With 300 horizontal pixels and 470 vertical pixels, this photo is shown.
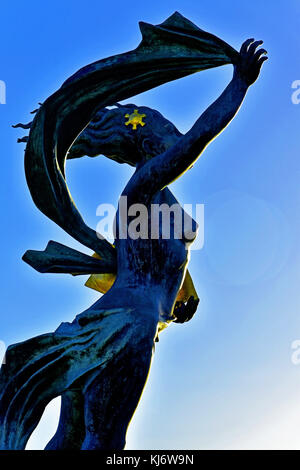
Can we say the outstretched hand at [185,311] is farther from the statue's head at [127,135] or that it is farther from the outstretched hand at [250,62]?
the outstretched hand at [250,62]

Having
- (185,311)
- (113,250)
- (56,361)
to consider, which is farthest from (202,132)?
(56,361)

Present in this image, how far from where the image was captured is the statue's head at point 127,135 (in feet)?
21.3

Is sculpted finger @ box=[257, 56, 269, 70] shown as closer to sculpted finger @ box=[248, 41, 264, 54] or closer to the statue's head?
sculpted finger @ box=[248, 41, 264, 54]

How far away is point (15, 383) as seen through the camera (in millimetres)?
5535

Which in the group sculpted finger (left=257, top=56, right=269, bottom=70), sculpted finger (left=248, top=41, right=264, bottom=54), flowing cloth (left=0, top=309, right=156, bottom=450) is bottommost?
flowing cloth (left=0, top=309, right=156, bottom=450)

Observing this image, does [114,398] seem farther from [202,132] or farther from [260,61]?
[260,61]

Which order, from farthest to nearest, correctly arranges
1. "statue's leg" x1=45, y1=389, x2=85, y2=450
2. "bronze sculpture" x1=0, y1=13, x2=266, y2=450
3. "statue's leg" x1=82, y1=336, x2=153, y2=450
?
"statue's leg" x1=45, y1=389, x2=85, y2=450, "bronze sculpture" x1=0, y1=13, x2=266, y2=450, "statue's leg" x1=82, y1=336, x2=153, y2=450

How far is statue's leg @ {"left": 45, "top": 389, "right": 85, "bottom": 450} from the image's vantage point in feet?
18.6

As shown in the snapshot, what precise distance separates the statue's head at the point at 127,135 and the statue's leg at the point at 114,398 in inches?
63.9

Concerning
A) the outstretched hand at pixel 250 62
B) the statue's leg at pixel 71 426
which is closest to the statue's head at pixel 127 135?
the outstretched hand at pixel 250 62

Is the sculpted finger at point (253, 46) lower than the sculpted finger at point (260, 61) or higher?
higher

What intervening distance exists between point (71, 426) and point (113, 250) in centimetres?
127

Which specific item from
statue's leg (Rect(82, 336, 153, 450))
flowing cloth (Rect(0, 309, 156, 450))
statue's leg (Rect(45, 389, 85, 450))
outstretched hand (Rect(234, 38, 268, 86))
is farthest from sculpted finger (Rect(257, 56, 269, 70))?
statue's leg (Rect(45, 389, 85, 450))

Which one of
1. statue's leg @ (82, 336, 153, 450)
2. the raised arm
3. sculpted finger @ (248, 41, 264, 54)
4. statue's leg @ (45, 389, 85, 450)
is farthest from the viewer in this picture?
sculpted finger @ (248, 41, 264, 54)
